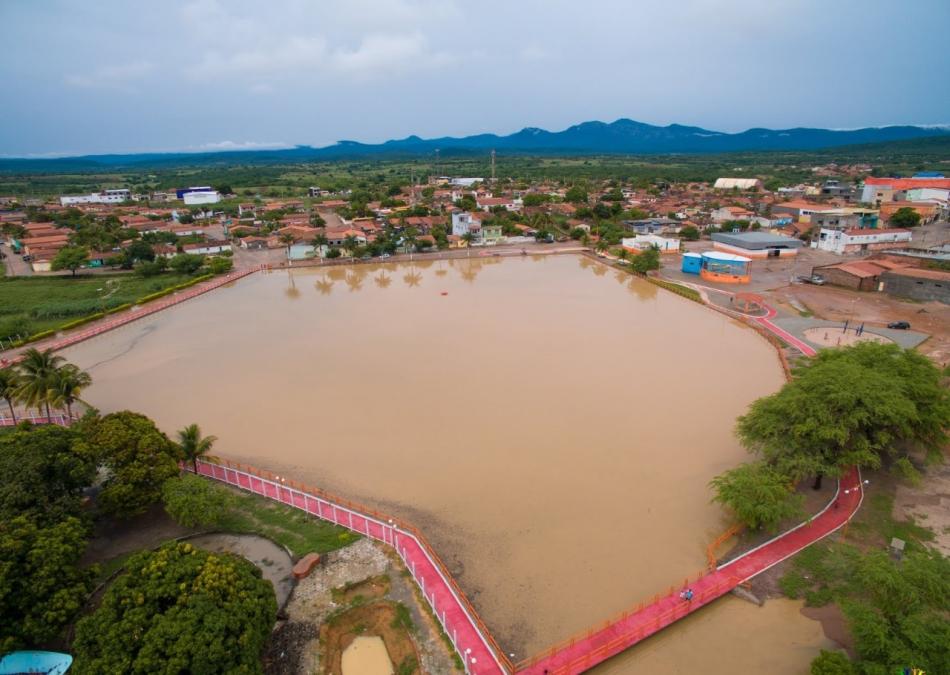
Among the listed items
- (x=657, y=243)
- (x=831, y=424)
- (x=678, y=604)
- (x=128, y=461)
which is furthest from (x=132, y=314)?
(x=657, y=243)

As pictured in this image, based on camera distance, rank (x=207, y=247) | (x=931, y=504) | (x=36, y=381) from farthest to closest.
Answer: (x=207, y=247), (x=36, y=381), (x=931, y=504)

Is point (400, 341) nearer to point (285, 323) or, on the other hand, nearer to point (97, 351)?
point (285, 323)

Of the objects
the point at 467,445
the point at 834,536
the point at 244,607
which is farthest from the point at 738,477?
the point at 244,607

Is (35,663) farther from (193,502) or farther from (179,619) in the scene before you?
(193,502)

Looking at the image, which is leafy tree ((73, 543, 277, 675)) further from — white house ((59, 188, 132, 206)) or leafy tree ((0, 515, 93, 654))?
white house ((59, 188, 132, 206))

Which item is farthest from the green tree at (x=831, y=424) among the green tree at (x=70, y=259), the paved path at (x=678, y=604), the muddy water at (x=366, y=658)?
the green tree at (x=70, y=259)
